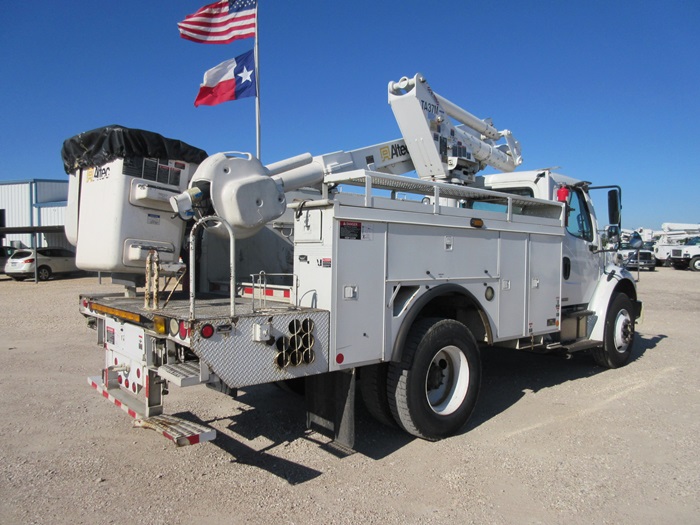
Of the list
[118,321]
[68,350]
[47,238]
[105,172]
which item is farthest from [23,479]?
[47,238]

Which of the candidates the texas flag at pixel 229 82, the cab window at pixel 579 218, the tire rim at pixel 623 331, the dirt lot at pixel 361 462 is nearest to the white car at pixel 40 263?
the texas flag at pixel 229 82

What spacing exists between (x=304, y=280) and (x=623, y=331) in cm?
571

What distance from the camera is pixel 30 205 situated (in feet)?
105

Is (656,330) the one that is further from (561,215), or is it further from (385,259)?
(385,259)

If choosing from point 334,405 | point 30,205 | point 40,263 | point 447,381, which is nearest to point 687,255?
point 447,381

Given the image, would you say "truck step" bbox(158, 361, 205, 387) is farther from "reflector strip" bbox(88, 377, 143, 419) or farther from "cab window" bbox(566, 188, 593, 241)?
"cab window" bbox(566, 188, 593, 241)

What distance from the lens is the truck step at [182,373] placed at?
11.2ft

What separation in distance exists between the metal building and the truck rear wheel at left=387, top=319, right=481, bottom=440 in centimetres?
3100

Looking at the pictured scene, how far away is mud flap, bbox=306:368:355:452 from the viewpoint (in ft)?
13.7

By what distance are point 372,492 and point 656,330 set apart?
982cm

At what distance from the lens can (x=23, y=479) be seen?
398cm

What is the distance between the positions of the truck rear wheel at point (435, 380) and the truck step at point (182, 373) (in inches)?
66.3

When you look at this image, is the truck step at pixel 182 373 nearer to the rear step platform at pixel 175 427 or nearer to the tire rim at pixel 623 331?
the rear step platform at pixel 175 427

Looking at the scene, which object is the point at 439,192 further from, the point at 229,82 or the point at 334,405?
the point at 229,82
